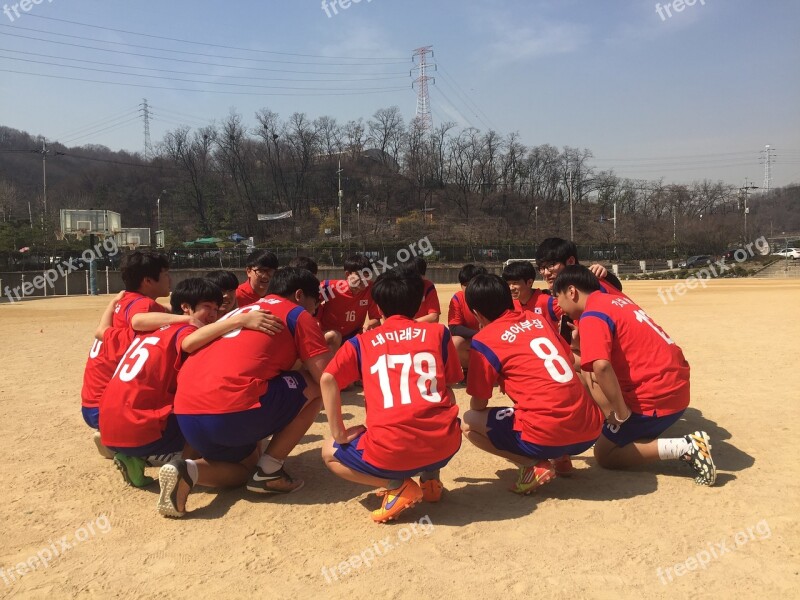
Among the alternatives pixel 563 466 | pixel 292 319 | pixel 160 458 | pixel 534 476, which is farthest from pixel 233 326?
pixel 563 466

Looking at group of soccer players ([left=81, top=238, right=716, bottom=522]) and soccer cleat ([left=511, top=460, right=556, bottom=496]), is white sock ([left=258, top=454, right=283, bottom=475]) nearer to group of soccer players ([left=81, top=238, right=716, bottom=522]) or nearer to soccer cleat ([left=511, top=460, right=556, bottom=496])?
group of soccer players ([left=81, top=238, right=716, bottom=522])

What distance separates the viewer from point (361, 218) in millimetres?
76938

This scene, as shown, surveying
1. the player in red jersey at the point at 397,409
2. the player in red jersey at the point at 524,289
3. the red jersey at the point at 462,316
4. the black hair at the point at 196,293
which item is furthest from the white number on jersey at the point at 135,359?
the red jersey at the point at 462,316

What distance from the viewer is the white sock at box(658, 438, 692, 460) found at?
3.76 m

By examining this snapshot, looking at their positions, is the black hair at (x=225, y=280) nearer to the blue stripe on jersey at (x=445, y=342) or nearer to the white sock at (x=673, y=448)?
the blue stripe on jersey at (x=445, y=342)

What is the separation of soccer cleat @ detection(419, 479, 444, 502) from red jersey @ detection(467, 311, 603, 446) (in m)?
0.59

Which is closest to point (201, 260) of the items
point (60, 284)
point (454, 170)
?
point (60, 284)

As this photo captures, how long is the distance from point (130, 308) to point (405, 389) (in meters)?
2.39

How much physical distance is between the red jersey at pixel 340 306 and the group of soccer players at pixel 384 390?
2673 millimetres

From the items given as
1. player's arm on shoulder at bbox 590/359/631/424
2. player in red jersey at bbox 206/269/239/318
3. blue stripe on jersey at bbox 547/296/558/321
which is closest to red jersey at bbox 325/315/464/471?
player's arm on shoulder at bbox 590/359/631/424

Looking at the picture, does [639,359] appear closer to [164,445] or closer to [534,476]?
[534,476]

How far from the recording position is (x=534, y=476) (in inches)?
139

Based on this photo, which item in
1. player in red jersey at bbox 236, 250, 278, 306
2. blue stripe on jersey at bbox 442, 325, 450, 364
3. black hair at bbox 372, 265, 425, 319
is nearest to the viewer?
blue stripe on jersey at bbox 442, 325, 450, 364

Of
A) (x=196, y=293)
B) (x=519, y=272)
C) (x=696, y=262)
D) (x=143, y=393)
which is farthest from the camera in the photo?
(x=696, y=262)
